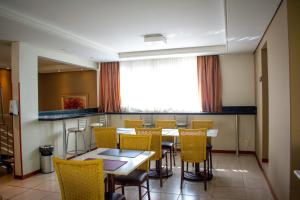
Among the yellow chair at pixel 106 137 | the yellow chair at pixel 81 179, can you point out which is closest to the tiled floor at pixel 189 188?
the yellow chair at pixel 106 137

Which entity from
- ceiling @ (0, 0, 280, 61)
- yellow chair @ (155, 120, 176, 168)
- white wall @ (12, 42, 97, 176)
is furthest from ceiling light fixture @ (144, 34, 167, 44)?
white wall @ (12, 42, 97, 176)

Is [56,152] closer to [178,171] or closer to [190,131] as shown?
[178,171]

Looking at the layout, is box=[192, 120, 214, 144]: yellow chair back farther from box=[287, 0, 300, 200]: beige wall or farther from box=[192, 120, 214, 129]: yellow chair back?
box=[287, 0, 300, 200]: beige wall

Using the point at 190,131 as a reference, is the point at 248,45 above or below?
above

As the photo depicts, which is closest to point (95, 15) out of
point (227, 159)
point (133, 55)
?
point (133, 55)

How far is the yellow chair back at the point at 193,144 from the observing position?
3371 mm

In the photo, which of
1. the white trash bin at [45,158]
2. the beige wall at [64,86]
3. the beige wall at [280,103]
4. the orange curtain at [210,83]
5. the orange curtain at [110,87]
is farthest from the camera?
the beige wall at [64,86]

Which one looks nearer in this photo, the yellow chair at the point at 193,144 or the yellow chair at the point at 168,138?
the yellow chair at the point at 193,144

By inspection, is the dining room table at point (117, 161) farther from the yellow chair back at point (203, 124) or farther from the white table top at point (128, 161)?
the yellow chair back at point (203, 124)

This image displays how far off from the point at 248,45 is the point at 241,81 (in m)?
1.24

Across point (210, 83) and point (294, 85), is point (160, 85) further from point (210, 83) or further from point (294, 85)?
point (294, 85)

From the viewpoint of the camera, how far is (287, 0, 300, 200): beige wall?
92.4 inches

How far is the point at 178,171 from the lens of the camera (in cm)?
445

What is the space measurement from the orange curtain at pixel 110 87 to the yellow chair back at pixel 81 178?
4.77 m
